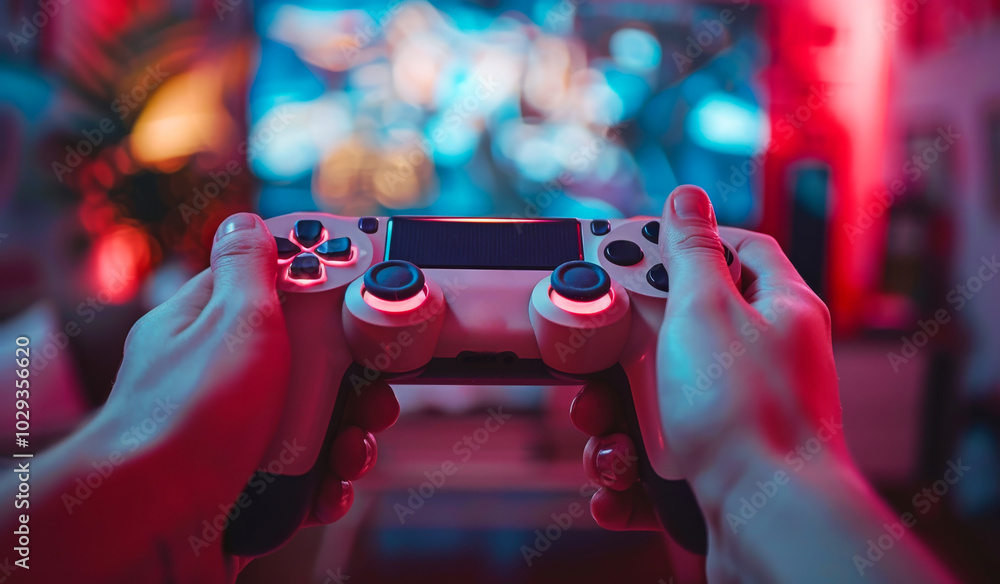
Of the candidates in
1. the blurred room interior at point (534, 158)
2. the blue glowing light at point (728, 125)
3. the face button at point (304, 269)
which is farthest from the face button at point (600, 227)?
the blue glowing light at point (728, 125)

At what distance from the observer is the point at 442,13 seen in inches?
68.1

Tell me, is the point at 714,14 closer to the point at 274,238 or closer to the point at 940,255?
the point at 940,255

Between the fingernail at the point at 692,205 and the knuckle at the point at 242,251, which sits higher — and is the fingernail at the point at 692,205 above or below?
above

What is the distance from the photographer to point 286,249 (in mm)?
621

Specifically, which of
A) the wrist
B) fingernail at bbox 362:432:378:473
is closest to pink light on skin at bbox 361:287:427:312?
fingernail at bbox 362:432:378:473

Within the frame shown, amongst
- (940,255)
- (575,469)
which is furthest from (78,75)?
(940,255)

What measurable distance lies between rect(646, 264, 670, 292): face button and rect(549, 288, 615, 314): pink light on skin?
0.16ft

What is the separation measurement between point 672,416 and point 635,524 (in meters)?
0.25

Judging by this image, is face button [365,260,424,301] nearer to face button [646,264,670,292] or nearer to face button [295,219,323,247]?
face button [295,219,323,247]

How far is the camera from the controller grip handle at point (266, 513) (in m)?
0.53

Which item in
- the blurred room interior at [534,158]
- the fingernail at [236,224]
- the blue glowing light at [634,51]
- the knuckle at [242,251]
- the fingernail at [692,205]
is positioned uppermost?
the fingernail at [692,205]

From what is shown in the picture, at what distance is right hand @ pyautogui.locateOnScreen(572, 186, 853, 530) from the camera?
501 mm

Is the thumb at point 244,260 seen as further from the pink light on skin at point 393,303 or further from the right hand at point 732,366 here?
the right hand at point 732,366

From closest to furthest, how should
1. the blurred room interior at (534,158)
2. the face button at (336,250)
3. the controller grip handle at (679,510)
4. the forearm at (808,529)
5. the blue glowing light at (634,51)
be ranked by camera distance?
the forearm at (808,529) < the controller grip handle at (679,510) < the face button at (336,250) < the blurred room interior at (534,158) < the blue glowing light at (634,51)
